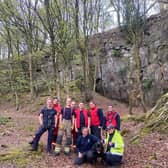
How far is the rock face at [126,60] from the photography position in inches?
925

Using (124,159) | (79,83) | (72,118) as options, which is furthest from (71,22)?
(124,159)

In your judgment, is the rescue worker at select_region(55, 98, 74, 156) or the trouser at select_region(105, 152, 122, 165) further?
the rescue worker at select_region(55, 98, 74, 156)

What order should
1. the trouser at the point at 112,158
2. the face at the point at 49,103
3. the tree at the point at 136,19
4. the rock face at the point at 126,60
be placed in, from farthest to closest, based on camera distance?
the tree at the point at 136,19 < the rock face at the point at 126,60 < the face at the point at 49,103 < the trouser at the point at 112,158

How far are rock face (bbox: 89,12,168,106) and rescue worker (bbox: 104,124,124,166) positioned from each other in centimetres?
1515

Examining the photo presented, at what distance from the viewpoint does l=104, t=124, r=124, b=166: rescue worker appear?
851cm

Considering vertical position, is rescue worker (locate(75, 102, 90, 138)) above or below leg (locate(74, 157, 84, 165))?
above

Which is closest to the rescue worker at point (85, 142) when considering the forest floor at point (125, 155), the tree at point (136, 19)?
the forest floor at point (125, 155)

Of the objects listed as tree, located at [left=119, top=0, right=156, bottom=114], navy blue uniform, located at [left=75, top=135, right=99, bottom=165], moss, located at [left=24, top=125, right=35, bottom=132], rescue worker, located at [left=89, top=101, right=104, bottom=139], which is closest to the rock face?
tree, located at [left=119, top=0, right=156, bottom=114]

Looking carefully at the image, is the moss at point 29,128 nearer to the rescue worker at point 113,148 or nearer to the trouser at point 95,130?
the trouser at point 95,130

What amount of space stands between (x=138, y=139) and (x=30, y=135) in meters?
5.17

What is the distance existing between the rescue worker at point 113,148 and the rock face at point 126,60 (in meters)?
15.1

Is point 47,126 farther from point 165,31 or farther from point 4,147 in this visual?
point 165,31

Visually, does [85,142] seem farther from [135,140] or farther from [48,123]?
[135,140]

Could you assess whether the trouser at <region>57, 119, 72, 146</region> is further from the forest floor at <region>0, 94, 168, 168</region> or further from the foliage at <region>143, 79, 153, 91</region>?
the foliage at <region>143, 79, 153, 91</region>
